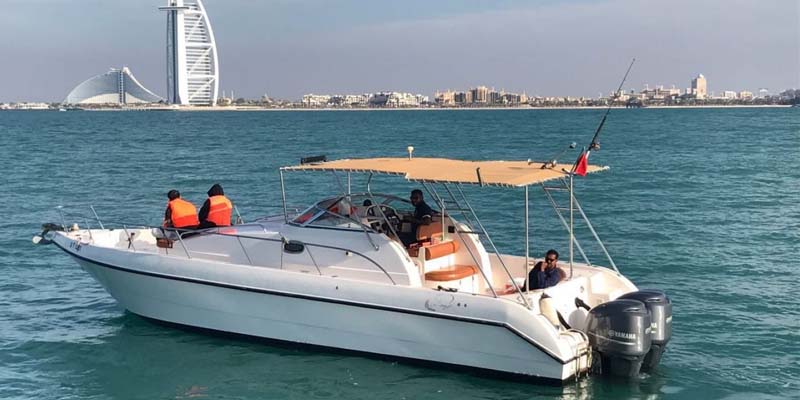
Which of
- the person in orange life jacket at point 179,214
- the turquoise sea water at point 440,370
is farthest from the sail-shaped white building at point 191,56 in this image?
the person in orange life jacket at point 179,214

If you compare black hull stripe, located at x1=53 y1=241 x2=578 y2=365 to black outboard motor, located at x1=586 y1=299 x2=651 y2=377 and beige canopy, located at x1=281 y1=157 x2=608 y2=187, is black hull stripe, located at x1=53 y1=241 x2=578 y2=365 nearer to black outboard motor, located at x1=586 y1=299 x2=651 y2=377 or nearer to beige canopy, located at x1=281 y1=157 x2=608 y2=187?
black outboard motor, located at x1=586 y1=299 x2=651 y2=377

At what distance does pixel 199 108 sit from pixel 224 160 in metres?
122

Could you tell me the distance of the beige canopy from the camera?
9656 mm

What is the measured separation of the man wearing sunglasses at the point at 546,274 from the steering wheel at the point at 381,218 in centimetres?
175

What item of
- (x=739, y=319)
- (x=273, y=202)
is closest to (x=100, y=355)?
(x=739, y=319)

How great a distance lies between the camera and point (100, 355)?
1130 cm

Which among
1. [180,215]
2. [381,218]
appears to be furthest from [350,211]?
[180,215]

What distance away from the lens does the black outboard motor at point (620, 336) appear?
30.5 ft

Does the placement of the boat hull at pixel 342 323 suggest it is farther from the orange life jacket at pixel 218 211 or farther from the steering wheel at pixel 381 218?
the orange life jacket at pixel 218 211

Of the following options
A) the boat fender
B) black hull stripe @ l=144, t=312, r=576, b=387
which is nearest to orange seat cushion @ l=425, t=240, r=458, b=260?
black hull stripe @ l=144, t=312, r=576, b=387

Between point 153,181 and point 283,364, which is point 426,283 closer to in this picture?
point 283,364

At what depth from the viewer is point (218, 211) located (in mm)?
12016

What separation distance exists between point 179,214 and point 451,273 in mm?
3972

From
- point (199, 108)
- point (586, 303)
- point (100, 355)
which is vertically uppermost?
point (199, 108)
